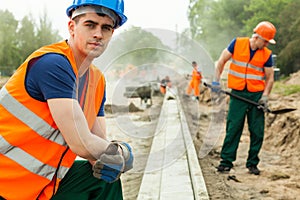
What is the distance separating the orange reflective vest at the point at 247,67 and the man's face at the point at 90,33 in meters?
3.79

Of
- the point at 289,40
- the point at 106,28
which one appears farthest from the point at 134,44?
the point at 289,40

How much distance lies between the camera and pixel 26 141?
188 centimetres

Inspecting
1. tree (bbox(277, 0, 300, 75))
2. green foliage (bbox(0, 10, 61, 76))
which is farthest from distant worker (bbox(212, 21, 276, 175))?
green foliage (bbox(0, 10, 61, 76))

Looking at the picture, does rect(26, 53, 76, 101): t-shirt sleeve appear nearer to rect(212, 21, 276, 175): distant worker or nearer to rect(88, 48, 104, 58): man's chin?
rect(88, 48, 104, 58): man's chin

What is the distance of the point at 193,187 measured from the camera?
4.37 metres

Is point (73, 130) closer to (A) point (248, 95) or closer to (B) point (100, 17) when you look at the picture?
(B) point (100, 17)

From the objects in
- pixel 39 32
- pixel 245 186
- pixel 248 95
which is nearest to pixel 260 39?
pixel 248 95

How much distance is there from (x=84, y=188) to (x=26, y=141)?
1.75 ft

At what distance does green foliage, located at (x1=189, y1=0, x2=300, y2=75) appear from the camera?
65.4 ft

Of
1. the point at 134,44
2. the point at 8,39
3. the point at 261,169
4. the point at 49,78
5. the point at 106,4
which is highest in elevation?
the point at 8,39

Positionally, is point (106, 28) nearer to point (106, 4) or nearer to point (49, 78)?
point (106, 4)

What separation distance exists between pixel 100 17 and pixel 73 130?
567 millimetres

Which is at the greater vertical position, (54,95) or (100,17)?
(100,17)

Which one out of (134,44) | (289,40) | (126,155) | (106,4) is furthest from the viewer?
(289,40)
